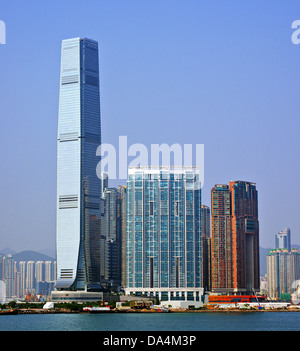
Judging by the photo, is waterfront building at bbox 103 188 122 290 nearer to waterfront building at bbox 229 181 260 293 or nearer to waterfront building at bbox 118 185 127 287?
waterfront building at bbox 118 185 127 287

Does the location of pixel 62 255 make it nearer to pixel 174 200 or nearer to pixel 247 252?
pixel 174 200

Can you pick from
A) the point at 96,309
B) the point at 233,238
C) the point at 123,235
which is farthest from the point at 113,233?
the point at 96,309

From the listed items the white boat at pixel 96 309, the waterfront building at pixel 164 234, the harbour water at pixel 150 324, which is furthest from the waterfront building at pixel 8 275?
the harbour water at pixel 150 324

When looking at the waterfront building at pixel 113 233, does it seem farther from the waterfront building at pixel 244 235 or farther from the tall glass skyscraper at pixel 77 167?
the waterfront building at pixel 244 235

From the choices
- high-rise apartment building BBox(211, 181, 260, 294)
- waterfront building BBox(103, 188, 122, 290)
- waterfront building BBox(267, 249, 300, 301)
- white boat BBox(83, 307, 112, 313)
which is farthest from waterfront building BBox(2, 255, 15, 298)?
white boat BBox(83, 307, 112, 313)

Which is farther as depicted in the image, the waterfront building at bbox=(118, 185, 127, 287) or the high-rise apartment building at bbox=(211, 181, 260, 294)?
the waterfront building at bbox=(118, 185, 127, 287)
